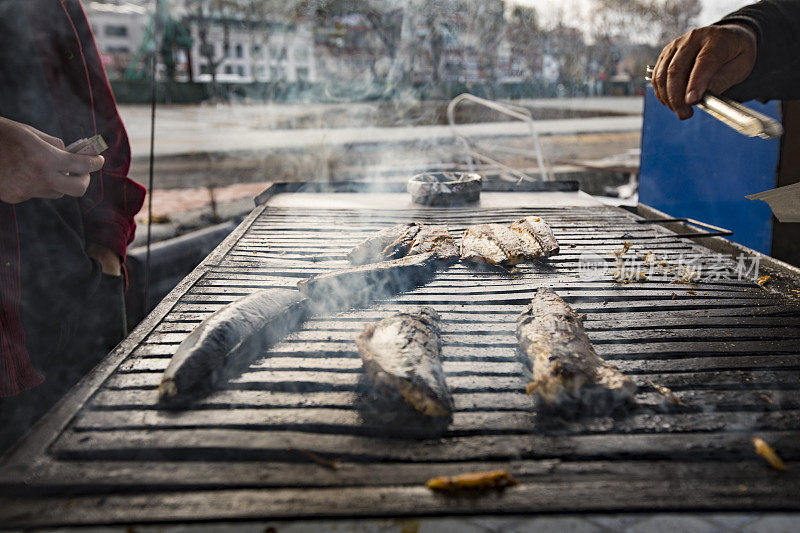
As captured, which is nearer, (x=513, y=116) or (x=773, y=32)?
(x=773, y=32)

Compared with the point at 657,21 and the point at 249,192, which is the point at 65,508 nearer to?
the point at 249,192

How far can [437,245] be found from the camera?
3.69 meters

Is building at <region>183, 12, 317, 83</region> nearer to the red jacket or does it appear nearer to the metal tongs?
the red jacket

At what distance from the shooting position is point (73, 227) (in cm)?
307

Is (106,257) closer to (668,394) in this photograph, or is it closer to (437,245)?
(437,245)

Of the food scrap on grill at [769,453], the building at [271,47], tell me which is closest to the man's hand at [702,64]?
the food scrap on grill at [769,453]

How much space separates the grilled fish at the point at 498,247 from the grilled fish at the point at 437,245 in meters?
0.08

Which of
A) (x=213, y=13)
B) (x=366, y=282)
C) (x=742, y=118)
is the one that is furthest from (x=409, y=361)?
(x=213, y=13)

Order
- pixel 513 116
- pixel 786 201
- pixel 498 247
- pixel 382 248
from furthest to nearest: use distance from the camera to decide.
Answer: pixel 513 116, pixel 382 248, pixel 498 247, pixel 786 201

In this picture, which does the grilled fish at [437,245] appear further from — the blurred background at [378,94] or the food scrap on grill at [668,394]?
the blurred background at [378,94]

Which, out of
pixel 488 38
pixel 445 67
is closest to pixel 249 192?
pixel 445 67

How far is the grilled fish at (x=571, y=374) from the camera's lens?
6.14 ft

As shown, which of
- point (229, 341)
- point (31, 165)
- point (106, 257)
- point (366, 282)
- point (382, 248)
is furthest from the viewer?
point (382, 248)

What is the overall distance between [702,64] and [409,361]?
102 inches
